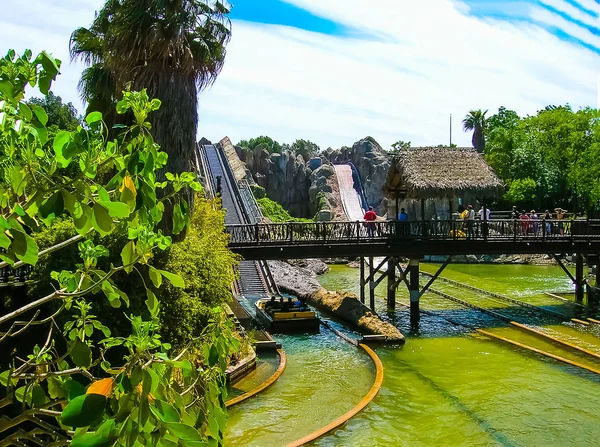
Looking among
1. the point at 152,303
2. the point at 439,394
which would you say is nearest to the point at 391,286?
the point at 439,394

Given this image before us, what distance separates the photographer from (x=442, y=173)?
23.5m

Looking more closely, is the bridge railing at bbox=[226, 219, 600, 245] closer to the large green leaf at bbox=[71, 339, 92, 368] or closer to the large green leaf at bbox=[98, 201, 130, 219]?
the large green leaf at bbox=[71, 339, 92, 368]

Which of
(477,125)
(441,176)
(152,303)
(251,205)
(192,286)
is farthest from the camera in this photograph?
(477,125)

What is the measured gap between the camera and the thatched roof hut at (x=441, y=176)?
75.2 feet

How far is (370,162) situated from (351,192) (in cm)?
445

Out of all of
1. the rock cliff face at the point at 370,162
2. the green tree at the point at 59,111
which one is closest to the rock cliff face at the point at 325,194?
the rock cliff face at the point at 370,162

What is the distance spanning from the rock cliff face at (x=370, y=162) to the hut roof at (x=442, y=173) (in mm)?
26622

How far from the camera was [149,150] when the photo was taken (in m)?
2.27

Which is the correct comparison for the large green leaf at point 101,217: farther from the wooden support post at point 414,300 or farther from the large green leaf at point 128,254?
the wooden support post at point 414,300

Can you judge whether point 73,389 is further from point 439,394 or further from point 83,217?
point 439,394

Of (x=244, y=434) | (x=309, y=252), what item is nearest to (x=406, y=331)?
(x=309, y=252)

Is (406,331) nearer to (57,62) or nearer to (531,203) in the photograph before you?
(57,62)

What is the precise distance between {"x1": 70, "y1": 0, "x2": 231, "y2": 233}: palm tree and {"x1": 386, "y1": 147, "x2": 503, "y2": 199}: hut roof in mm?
10880

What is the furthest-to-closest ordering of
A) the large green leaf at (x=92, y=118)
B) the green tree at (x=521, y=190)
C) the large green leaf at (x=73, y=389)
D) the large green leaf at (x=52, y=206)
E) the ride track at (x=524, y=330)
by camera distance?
the green tree at (x=521, y=190) → the ride track at (x=524, y=330) → the large green leaf at (x=92, y=118) → the large green leaf at (x=73, y=389) → the large green leaf at (x=52, y=206)
